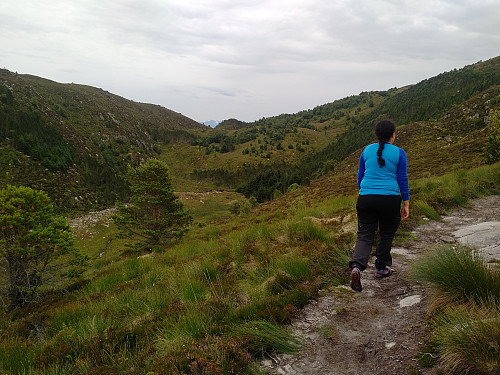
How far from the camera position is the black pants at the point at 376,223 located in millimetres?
4426

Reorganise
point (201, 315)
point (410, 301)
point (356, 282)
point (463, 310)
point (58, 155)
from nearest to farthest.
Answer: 1. point (463, 310)
2. point (201, 315)
3. point (410, 301)
4. point (356, 282)
5. point (58, 155)

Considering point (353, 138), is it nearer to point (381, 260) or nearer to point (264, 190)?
point (264, 190)

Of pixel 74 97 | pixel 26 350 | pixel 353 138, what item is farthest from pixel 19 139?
pixel 353 138

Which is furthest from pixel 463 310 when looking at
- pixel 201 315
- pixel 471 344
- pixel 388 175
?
pixel 201 315

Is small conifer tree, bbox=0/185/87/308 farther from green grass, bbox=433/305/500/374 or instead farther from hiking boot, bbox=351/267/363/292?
green grass, bbox=433/305/500/374

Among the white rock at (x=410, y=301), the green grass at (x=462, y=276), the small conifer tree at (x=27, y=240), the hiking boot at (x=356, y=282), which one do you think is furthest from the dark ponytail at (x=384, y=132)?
the small conifer tree at (x=27, y=240)

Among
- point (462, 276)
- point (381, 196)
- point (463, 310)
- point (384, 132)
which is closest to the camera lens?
point (463, 310)

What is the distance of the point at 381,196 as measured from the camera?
4.42 metres

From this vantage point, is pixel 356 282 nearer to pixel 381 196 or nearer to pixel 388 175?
pixel 381 196

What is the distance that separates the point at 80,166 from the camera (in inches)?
Result: 3317

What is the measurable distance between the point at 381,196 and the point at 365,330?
2.14m

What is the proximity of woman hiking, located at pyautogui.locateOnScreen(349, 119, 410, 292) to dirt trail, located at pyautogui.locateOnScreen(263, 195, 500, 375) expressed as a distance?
43 centimetres

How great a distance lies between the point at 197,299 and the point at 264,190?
94186 mm

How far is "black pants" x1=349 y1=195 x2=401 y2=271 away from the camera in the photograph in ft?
14.5
